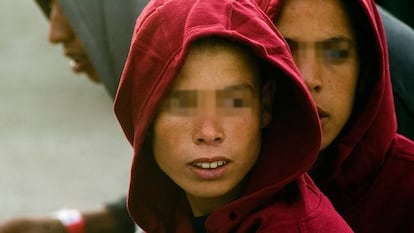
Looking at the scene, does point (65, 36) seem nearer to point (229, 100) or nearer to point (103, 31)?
point (103, 31)

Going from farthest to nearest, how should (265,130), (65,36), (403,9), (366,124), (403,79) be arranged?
(403,9), (65,36), (403,79), (366,124), (265,130)

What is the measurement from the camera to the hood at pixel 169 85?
82 cm

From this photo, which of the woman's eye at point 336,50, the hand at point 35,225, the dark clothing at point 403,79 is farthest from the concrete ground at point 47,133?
the woman's eye at point 336,50

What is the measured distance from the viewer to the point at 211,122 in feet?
2.70

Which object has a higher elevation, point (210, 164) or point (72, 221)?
point (210, 164)

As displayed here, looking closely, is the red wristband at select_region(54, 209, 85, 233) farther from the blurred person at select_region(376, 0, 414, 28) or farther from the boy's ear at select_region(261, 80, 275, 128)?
the blurred person at select_region(376, 0, 414, 28)

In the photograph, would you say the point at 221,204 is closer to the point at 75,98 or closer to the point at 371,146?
the point at 371,146

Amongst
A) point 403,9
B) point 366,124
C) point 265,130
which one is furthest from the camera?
point 403,9

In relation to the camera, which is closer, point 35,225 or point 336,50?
point 336,50

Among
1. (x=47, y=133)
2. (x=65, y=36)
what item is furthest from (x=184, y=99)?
(x=47, y=133)

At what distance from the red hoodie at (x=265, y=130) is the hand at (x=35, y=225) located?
0.42m

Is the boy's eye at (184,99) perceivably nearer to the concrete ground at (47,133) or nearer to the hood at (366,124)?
the hood at (366,124)

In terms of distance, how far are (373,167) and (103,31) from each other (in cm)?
54

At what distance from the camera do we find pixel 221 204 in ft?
3.05
